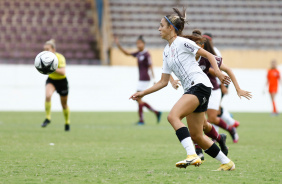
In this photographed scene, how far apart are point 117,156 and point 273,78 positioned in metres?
13.6

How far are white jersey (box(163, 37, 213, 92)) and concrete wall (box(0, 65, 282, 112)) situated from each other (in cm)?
1367

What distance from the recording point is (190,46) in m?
6.18

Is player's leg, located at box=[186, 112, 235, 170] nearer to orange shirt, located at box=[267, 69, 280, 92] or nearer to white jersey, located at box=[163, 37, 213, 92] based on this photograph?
white jersey, located at box=[163, 37, 213, 92]

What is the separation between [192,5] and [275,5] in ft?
15.7

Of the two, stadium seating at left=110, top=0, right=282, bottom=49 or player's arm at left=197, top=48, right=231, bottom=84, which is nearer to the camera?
player's arm at left=197, top=48, right=231, bottom=84

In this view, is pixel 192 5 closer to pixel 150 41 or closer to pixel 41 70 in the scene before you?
pixel 150 41

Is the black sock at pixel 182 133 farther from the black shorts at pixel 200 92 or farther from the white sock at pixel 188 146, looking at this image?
the black shorts at pixel 200 92

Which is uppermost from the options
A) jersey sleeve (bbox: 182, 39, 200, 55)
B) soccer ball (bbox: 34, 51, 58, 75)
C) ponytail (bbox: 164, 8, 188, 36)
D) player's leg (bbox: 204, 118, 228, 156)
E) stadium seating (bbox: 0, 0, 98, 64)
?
ponytail (bbox: 164, 8, 188, 36)

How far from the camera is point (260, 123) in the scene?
51.5 ft

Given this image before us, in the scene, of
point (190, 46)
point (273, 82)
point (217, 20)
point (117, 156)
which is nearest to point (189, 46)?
point (190, 46)

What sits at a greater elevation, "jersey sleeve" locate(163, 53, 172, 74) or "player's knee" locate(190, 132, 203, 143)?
"jersey sleeve" locate(163, 53, 172, 74)

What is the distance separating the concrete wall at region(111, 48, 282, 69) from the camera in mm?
23172

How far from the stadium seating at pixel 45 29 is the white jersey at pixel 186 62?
57.7 ft

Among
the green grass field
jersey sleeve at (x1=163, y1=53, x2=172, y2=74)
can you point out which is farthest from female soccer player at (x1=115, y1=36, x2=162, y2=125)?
jersey sleeve at (x1=163, y1=53, x2=172, y2=74)
